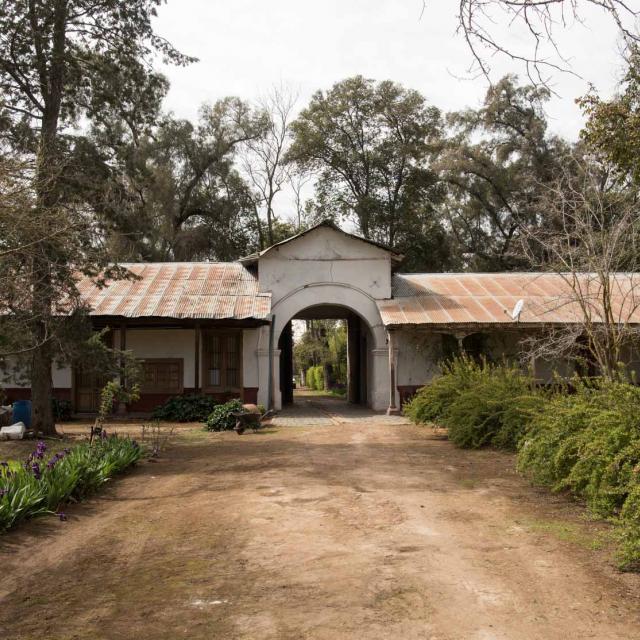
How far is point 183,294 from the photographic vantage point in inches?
784

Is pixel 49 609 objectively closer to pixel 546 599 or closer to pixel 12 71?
pixel 546 599

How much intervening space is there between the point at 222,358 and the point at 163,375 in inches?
70.8

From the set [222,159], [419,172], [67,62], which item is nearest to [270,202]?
[222,159]

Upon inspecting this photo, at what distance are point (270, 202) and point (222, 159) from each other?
3.51 metres

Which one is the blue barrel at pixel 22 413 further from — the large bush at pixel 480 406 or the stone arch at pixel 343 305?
the large bush at pixel 480 406

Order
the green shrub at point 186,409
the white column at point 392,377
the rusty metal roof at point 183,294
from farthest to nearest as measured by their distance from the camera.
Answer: the white column at point 392,377, the rusty metal roof at point 183,294, the green shrub at point 186,409

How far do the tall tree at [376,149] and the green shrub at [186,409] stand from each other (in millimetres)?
18452

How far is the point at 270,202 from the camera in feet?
123

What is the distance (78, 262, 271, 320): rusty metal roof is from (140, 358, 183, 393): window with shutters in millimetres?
1866

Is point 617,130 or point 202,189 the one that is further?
point 202,189

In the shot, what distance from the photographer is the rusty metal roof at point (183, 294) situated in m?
18.5

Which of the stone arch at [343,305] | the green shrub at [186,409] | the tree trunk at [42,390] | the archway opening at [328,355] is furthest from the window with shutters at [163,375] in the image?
the tree trunk at [42,390]

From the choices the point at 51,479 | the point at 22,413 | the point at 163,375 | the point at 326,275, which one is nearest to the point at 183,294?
the point at 163,375

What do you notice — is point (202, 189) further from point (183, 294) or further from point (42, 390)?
point (42, 390)
